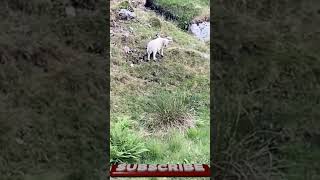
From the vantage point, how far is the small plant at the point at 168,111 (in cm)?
296

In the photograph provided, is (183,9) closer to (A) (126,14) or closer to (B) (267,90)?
(A) (126,14)

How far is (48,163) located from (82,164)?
176mm

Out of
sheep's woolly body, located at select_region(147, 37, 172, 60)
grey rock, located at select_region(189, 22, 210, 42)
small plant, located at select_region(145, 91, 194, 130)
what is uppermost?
grey rock, located at select_region(189, 22, 210, 42)

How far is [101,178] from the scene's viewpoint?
9.07ft

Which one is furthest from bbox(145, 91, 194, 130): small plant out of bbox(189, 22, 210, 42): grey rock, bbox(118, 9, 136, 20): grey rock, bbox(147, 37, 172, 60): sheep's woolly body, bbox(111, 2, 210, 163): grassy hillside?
bbox(118, 9, 136, 20): grey rock

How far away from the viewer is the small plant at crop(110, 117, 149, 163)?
292cm

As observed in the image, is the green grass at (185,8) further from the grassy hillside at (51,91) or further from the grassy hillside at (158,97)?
the grassy hillside at (51,91)

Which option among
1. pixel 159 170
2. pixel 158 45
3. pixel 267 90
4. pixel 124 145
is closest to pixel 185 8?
pixel 158 45

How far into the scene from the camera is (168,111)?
2.98 metres

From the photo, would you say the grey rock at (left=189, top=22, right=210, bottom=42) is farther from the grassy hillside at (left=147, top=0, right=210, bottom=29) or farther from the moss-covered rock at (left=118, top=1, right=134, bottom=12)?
the moss-covered rock at (left=118, top=1, right=134, bottom=12)

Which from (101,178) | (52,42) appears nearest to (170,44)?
(52,42)

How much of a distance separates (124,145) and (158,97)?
12.5 inches

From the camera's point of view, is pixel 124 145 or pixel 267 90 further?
pixel 124 145

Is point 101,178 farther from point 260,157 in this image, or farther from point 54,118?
point 260,157
